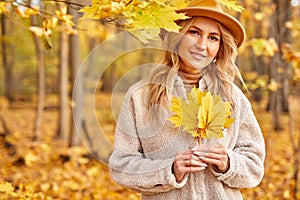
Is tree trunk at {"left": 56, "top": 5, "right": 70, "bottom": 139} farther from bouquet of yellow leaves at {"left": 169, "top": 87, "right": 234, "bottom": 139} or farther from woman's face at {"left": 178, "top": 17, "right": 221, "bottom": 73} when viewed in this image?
bouquet of yellow leaves at {"left": 169, "top": 87, "right": 234, "bottom": 139}

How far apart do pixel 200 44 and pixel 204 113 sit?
1.43 ft

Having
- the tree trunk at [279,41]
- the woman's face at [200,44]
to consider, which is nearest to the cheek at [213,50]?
the woman's face at [200,44]

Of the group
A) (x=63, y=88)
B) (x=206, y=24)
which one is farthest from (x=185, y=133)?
(x=63, y=88)

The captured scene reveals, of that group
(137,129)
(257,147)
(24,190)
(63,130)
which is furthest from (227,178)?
(63,130)

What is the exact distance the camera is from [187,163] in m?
1.57

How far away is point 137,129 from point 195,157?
30cm

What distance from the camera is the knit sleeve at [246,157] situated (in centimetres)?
169

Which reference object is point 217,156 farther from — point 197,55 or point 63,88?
point 63,88

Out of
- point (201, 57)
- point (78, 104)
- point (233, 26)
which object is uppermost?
point (233, 26)

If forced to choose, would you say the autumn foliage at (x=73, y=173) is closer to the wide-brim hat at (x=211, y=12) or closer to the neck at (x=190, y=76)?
the neck at (x=190, y=76)

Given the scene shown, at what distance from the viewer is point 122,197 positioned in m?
4.69

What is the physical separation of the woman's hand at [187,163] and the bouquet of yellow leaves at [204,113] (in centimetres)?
19

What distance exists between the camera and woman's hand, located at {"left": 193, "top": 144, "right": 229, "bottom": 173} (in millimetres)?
1581

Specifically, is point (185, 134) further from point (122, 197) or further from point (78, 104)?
point (78, 104)
